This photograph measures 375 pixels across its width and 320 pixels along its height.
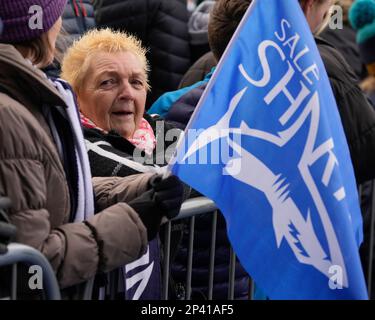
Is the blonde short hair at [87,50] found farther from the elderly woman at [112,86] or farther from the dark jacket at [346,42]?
the dark jacket at [346,42]

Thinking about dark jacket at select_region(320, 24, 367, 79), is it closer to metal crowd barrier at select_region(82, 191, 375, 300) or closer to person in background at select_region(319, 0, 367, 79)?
person in background at select_region(319, 0, 367, 79)

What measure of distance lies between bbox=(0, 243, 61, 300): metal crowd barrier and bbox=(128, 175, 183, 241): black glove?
378mm

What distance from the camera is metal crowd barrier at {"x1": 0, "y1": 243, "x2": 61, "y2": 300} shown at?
96.6 inches

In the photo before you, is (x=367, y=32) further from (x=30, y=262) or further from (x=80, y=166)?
(x=30, y=262)

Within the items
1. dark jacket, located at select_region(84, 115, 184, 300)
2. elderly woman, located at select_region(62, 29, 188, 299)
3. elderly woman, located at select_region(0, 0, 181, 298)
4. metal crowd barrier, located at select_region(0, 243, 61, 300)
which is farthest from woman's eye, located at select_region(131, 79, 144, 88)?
metal crowd barrier, located at select_region(0, 243, 61, 300)

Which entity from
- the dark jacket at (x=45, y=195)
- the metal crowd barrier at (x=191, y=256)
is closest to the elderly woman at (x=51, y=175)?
the dark jacket at (x=45, y=195)

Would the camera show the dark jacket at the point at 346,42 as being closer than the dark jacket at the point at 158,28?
No

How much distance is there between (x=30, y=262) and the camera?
2.49 m

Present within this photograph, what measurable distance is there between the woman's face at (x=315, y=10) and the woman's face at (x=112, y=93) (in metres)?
0.90

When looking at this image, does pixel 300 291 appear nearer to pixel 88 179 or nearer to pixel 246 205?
pixel 246 205

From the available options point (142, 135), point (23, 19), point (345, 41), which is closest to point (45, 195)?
point (23, 19)

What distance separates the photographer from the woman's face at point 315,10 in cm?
418

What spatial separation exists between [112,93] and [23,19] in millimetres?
1126

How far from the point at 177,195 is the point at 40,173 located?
0.51 metres
